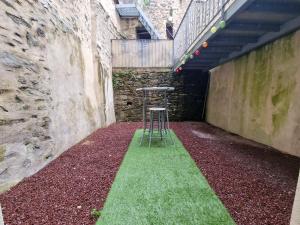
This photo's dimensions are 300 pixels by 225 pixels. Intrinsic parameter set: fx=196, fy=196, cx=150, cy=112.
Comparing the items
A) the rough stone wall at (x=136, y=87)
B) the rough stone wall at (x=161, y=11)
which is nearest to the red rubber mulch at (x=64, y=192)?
the rough stone wall at (x=136, y=87)

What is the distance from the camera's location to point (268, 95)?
3.61 meters

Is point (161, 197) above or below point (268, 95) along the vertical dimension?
below

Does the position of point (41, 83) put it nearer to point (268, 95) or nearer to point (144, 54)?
point (268, 95)

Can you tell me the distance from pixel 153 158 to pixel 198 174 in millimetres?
827

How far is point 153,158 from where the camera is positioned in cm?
296

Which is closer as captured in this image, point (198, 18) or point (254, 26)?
point (254, 26)

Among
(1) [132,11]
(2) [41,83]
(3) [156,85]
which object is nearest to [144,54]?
(3) [156,85]

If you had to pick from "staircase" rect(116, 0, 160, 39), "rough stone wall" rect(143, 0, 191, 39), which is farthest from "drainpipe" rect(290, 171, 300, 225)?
"rough stone wall" rect(143, 0, 191, 39)

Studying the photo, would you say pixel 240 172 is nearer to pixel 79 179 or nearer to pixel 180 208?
pixel 180 208

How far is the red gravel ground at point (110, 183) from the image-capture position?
1540 millimetres

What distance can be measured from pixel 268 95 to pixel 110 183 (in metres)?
3.20

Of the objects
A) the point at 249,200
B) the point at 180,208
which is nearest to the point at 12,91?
the point at 180,208

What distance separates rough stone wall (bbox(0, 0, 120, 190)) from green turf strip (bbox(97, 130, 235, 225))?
1.05 meters

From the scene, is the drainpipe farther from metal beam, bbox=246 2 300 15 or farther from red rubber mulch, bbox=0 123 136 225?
metal beam, bbox=246 2 300 15
